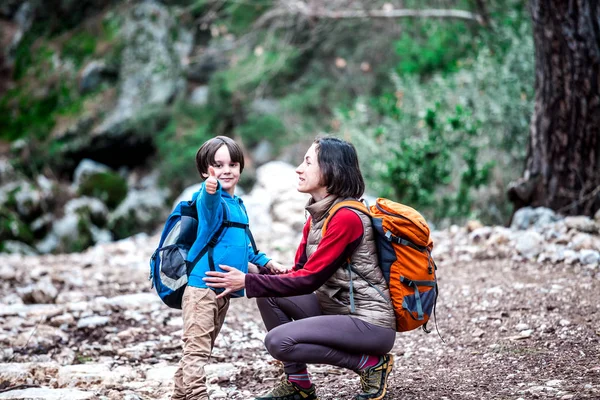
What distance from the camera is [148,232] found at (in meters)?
12.0

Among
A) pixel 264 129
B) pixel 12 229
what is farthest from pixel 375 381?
pixel 264 129

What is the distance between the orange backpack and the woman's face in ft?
0.47

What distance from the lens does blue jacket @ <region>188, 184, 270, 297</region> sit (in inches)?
107

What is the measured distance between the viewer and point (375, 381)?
2.77 metres

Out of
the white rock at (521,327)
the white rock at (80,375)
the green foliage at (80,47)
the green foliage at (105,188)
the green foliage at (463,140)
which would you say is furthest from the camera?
the green foliage at (80,47)

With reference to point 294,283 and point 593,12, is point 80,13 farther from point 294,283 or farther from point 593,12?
point 294,283

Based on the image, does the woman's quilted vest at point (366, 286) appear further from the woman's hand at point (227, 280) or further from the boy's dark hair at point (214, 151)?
the boy's dark hair at point (214, 151)

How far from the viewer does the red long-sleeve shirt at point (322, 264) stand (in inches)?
103

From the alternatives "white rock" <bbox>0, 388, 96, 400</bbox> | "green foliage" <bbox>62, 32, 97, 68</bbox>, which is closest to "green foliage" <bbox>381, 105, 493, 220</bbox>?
"white rock" <bbox>0, 388, 96, 400</bbox>

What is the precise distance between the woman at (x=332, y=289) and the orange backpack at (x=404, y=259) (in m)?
0.04

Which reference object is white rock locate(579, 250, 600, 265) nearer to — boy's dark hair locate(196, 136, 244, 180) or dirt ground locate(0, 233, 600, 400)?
dirt ground locate(0, 233, 600, 400)

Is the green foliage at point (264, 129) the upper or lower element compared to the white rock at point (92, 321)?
upper

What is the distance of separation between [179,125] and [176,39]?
2.70 meters

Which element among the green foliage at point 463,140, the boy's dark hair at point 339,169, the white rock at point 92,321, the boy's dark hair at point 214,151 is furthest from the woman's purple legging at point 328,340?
the green foliage at point 463,140
